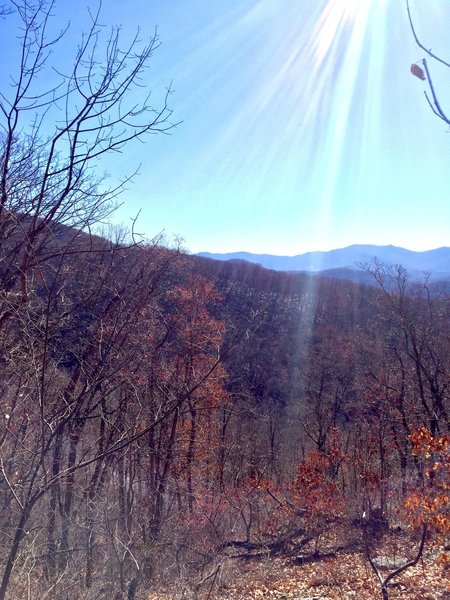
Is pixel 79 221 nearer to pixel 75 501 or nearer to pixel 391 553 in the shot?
pixel 75 501

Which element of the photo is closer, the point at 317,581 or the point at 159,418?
the point at 159,418

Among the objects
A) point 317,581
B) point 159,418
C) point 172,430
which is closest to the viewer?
point 159,418

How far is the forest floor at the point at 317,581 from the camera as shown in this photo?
759 cm

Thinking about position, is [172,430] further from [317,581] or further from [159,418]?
[159,418]

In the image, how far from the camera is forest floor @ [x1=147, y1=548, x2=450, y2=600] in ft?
24.9

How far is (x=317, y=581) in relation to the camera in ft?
30.2

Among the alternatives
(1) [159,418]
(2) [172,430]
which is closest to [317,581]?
(2) [172,430]

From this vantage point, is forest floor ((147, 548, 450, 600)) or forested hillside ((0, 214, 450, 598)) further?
forest floor ((147, 548, 450, 600))

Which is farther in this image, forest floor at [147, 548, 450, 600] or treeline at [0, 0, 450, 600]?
forest floor at [147, 548, 450, 600]

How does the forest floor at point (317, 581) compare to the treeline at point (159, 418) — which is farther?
the forest floor at point (317, 581)

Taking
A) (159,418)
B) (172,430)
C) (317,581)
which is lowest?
(317,581)

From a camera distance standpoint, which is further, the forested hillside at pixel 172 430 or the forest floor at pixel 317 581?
the forest floor at pixel 317 581

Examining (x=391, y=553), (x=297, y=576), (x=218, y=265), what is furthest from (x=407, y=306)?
(x=218, y=265)

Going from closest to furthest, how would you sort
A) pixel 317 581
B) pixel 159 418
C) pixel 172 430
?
pixel 159 418 → pixel 317 581 → pixel 172 430
